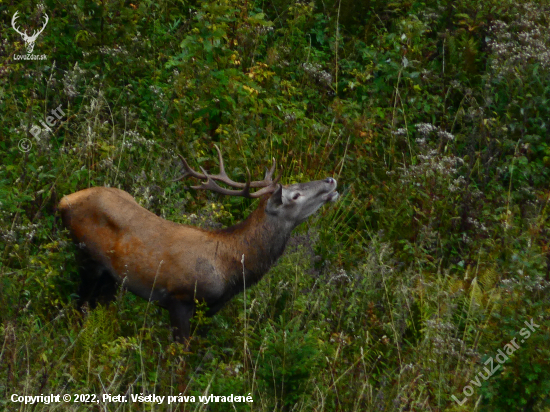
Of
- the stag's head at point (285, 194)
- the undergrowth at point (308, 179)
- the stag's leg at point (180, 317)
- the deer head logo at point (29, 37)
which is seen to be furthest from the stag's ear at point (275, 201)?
the deer head logo at point (29, 37)

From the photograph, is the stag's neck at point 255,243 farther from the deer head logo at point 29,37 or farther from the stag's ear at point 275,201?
the deer head logo at point 29,37

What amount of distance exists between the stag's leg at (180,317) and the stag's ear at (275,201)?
3.41 feet

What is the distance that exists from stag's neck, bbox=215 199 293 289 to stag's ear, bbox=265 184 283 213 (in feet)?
0.16

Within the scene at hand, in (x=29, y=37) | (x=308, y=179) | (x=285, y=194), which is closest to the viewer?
(x=285, y=194)

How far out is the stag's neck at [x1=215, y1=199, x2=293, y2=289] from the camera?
6.67 meters

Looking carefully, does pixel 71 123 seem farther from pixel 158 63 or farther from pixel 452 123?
pixel 452 123

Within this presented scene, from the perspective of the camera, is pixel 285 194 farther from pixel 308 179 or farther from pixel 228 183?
pixel 308 179

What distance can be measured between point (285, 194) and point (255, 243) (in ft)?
1.70

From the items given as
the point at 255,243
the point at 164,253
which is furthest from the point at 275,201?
the point at 164,253

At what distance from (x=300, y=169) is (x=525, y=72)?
2555 mm

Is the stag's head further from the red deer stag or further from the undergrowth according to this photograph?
the undergrowth

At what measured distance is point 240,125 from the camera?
841cm

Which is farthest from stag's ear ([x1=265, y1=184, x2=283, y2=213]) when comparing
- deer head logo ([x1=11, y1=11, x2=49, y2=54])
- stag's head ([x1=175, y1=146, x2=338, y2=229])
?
deer head logo ([x1=11, y1=11, x2=49, y2=54])

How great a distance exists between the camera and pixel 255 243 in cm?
679
